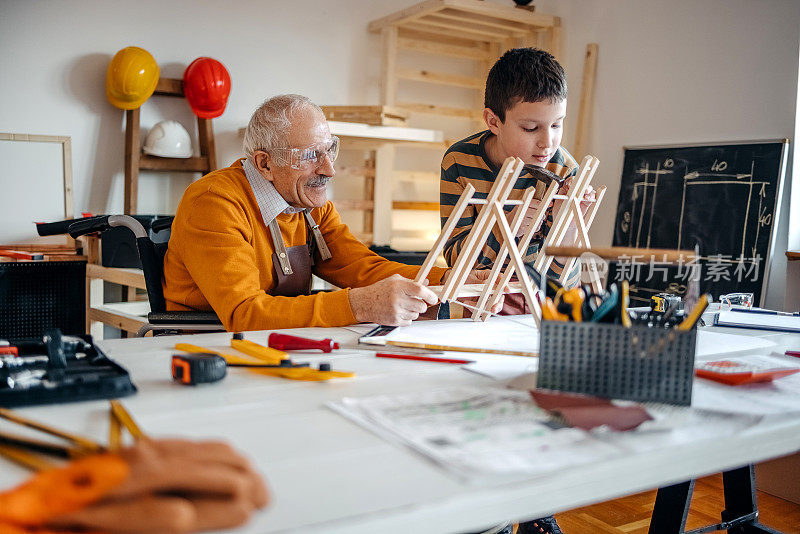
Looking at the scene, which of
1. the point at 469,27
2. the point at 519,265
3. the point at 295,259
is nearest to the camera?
the point at 519,265

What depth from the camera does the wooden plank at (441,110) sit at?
16.1 ft

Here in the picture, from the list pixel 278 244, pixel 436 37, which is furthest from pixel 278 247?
pixel 436 37

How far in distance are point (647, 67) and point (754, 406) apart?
3.68 m

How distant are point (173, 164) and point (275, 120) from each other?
7.70 feet

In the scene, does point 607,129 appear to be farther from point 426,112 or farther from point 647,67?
point 426,112

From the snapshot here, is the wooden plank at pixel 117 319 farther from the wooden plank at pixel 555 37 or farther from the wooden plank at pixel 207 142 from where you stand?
the wooden plank at pixel 555 37

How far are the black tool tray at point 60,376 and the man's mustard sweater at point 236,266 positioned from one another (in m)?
0.52

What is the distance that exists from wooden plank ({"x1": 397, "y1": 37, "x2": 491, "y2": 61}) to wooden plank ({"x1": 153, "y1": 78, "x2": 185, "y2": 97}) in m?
1.46

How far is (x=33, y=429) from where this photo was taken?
848 millimetres

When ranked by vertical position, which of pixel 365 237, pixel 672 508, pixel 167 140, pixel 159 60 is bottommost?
pixel 672 508

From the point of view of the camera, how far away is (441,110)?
4.97 meters

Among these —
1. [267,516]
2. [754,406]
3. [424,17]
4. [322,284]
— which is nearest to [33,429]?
[267,516]

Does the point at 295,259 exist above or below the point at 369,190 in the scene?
below

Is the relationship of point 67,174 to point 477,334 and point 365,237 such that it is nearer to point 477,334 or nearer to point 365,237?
point 365,237
